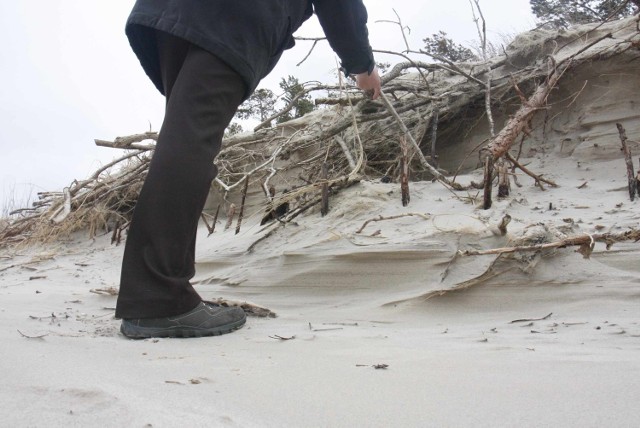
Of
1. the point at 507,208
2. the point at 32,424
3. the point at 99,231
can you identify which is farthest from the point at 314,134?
the point at 32,424

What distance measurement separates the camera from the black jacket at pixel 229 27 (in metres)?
1.75

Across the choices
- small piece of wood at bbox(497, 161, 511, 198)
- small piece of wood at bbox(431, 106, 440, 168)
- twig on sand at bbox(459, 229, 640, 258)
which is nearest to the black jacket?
twig on sand at bbox(459, 229, 640, 258)

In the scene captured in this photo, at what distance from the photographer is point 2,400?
2.93ft

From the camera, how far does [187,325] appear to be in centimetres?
180

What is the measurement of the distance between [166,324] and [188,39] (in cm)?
91

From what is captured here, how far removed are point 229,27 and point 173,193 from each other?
0.57m

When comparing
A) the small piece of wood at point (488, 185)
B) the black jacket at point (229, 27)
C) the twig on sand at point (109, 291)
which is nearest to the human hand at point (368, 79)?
the black jacket at point (229, 27)

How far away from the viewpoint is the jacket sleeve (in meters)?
2.16

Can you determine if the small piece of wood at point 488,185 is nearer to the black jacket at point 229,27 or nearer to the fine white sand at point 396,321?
the fine white sand at point 396,321

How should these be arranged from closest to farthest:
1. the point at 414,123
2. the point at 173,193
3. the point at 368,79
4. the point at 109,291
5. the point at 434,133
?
the point at 173,193 → the point at 368,79 → the point at 109,291 → the point at 434,133 → the point at 414,123

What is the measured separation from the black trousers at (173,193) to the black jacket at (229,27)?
0.05 meters

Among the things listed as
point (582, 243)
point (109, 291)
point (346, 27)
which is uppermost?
point (346, 27)

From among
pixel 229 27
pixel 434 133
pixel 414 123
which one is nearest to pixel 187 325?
pixel 229 27

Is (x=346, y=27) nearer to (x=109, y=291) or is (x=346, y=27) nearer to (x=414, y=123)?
(x=109, y=291)
